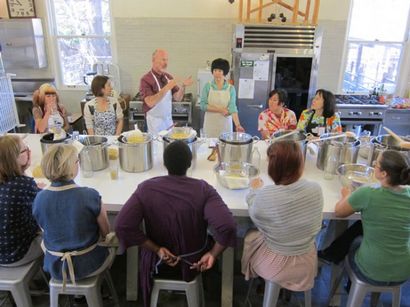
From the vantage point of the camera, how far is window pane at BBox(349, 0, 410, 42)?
482 cm

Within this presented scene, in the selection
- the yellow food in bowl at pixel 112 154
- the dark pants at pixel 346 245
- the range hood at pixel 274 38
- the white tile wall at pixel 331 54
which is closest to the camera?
the dark pants at pixel 346 245

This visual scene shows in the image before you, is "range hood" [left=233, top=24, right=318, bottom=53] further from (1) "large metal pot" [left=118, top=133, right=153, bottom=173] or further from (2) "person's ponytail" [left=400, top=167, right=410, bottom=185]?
(2) "person's ponytail" [left=400, top=167, right=410, bottom=185]

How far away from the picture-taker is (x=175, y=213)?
1600 mm

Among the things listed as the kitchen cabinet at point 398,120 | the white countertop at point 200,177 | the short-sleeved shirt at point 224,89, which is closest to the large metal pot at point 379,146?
the white countertop at point 200,177

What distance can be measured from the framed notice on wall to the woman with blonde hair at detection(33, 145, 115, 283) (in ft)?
12.4

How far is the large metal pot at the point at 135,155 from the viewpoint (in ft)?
7.48

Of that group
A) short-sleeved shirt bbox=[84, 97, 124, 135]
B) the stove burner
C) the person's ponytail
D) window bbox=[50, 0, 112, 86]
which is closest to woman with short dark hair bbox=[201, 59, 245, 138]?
short-sleeved shirt bbox=[84, 97, 124, 135]

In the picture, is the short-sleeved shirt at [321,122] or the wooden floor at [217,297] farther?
the short-sleeved shirt at [321,122]

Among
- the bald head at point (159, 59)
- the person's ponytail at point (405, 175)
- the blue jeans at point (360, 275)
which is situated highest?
the bald head at point (159, 59)

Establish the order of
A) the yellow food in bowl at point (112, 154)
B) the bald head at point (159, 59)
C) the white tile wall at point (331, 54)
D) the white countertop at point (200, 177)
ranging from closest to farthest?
the white countertop at point (200, 177) → the yellow food in bowl at point (112, 154) → the bald head at point (159, 59) → the white tile wall at point (331, 54)

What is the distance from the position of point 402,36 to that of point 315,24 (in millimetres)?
1595

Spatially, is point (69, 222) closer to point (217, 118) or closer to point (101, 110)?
point (101, 110)

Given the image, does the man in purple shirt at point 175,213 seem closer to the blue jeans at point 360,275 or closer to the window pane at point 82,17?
the blue jeans at point 360,275

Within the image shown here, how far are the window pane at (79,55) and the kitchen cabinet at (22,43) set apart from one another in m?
0.30
